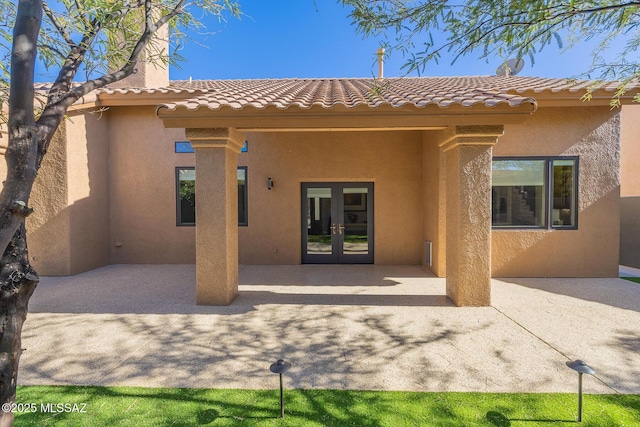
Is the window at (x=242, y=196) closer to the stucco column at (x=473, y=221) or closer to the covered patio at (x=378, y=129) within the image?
the covered patio at (x=378, y=129)

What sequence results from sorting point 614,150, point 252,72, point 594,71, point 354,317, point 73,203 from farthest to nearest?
point 252,72, point 73,203, point 614,150, point 354,317, point 594,71

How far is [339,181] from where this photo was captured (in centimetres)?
1028

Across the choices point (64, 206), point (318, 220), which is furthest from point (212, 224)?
point (64, 206)

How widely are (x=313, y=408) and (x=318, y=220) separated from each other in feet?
24.3

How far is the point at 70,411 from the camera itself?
3150 mm

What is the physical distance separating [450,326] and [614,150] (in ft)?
24.5

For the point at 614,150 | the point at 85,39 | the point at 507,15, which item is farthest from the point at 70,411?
the point at 614,150

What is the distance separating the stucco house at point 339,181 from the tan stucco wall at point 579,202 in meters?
0.03

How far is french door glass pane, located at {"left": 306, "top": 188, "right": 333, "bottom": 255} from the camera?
10.4 metres

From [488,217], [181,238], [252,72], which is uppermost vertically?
[252,72]

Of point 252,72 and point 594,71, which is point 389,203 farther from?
point 252,72

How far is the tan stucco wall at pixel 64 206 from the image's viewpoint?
8.77 metres

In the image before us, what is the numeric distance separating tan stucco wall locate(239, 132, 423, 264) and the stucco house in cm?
5

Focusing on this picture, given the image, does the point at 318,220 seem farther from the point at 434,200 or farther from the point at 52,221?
the point at 52,221
